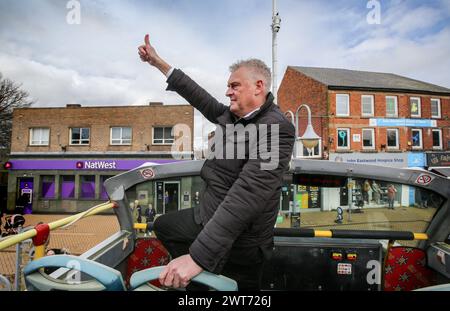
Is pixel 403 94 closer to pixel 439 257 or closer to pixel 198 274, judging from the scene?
pixel 439 257

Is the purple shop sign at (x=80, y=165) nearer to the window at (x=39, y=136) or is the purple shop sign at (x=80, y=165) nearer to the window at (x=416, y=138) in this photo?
the window at (x=39, y=136)

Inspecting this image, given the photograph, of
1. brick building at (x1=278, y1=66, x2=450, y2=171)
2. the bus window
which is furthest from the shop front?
the bus window

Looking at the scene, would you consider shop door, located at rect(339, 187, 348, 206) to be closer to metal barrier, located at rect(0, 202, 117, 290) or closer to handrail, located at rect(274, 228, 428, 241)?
handrail, located at rect(274, 228, 428, 241)

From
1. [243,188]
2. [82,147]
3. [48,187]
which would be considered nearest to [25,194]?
[48,187]

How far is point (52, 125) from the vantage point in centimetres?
2247

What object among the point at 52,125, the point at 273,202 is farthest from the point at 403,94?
the point at 52,125

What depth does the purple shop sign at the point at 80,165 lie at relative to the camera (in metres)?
21.2

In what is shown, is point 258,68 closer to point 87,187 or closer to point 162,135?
point 162,135

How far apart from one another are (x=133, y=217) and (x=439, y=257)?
115 inches

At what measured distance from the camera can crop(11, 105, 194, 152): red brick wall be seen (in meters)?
21.8

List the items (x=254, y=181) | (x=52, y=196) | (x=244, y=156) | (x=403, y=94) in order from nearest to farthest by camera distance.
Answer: (x=254, y=181), (x=244, y=156), (x=52, y=196), (x=403, y=94)

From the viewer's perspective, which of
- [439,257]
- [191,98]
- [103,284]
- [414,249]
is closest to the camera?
[103,284]

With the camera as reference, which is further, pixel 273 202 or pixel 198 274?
pixel 273 202

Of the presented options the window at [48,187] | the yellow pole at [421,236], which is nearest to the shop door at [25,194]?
the window at [48,187]
